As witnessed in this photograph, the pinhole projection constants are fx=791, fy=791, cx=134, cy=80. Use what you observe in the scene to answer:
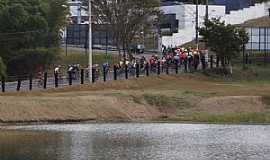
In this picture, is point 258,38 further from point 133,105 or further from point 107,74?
point 133,105

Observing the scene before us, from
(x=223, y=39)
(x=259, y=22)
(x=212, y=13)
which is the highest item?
(x=212, y=13)

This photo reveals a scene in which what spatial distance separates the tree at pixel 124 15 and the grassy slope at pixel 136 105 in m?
32.5

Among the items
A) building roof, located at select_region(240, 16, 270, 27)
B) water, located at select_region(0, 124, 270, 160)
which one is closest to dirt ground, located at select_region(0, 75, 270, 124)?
water, located at select_region(0, 124, 270, 160)

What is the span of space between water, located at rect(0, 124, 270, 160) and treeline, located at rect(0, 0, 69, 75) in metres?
37.9

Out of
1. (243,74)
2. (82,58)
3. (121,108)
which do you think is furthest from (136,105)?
(82,58)

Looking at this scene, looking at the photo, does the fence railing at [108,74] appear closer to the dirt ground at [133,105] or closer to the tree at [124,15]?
the dirt ground at [133,105]

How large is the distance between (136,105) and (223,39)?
26.6 meters

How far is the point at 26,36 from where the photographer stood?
8381 cm

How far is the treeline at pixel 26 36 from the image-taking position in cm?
8238

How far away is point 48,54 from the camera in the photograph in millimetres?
84812

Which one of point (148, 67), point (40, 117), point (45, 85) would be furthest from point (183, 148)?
point (148, 67)

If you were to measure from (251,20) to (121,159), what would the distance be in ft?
315

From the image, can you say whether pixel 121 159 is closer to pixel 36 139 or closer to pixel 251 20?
pixel 36 139

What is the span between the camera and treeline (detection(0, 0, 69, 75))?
8238 cm
